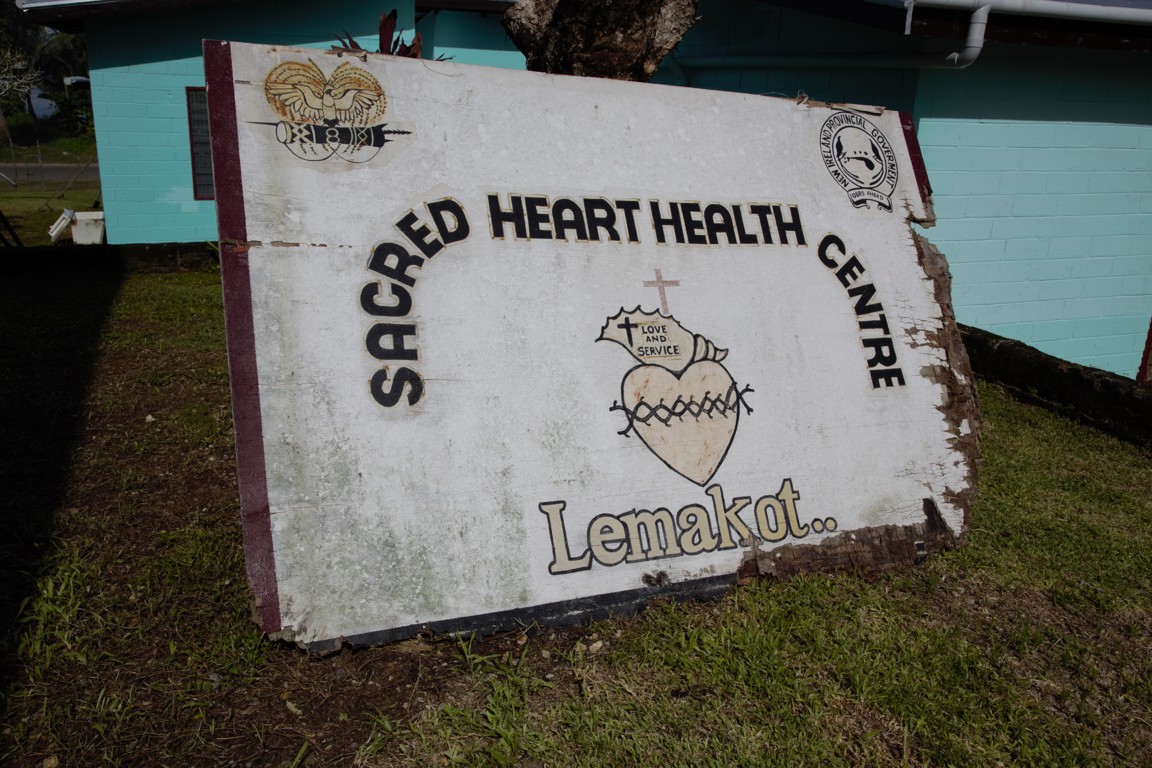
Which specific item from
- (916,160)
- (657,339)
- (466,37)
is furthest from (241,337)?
(466,37)

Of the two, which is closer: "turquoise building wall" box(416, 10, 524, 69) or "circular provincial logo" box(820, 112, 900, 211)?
"circular provincial logo" box(820, 112, 900, 211)

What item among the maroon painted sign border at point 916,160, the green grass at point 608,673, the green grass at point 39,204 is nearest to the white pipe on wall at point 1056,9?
the maroon painted sign border at point 916,160

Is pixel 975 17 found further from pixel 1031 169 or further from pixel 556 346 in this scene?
pixel 556 346

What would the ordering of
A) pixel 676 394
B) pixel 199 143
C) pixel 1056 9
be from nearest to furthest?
1. pixel 676 394
2. pixel 1056 9
3. pixel 199 143

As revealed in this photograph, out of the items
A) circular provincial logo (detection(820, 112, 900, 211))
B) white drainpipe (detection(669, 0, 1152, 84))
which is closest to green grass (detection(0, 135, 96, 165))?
white drainpipe (detection(669, 0, 1152, 84))

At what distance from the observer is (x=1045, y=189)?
596 cm

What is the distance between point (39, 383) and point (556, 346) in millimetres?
3544

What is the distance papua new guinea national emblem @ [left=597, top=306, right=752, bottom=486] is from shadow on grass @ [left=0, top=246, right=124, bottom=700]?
2.11 meters

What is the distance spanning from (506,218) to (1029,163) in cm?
481

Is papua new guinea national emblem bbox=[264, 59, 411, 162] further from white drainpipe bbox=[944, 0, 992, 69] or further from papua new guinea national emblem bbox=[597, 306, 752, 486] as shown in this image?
white drainpipe bbox=[944, 0, 992, 69]

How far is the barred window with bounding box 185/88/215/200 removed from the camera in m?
9.60

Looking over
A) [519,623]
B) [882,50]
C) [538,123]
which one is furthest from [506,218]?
[882,50]

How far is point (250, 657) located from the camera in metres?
2.44

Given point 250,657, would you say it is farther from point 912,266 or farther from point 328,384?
point 912,266
